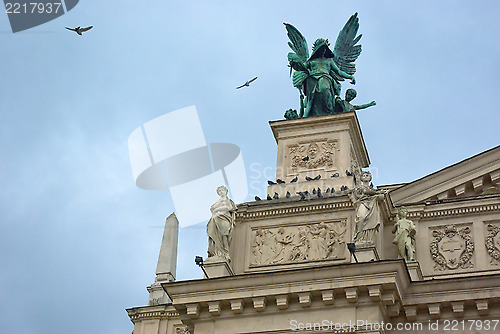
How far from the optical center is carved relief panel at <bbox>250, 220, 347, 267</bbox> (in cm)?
2094

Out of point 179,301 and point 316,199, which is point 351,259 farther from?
point 179,301

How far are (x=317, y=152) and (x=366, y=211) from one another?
11.6ft

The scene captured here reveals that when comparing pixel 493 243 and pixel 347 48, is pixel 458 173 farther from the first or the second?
pixel 347 48

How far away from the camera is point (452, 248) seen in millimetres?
21047

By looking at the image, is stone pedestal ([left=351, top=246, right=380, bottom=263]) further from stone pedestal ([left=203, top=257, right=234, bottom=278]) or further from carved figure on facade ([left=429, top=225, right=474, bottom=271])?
stone pedestal ([left=203, top=257, right=234, bottom=278])

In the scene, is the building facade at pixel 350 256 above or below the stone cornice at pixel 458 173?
below

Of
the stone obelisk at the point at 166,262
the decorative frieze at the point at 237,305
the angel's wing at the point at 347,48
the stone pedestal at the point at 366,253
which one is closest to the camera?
the stone pedestal at the point at 366,253

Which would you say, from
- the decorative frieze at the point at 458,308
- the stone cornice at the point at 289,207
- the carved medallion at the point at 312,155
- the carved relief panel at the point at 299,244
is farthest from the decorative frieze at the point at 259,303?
the carved medallion at the point at 312,155

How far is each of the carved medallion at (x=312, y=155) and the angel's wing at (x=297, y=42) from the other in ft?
10.5

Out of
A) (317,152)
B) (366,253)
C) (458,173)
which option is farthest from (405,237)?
(317,152)

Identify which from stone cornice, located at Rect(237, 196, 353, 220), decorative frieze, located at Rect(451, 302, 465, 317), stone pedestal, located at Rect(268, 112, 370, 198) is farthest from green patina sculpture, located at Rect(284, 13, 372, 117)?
decorative frieze, located at Rect(451, 302, 465, 317)

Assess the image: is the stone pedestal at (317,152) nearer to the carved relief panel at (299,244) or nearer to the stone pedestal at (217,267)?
the carved relief panel at (299,244)

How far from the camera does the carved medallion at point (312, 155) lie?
23.3m

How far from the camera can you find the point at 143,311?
24.7 m
